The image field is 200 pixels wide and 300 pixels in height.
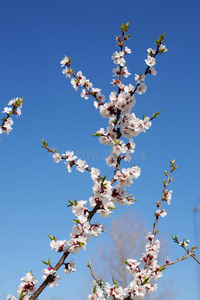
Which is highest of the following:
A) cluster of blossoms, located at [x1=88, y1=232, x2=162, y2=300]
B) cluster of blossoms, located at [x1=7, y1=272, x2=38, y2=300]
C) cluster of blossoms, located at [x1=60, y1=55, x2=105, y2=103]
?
cluster of blossoms, located at [x1=60, y1=55, x2=105, y2=103]

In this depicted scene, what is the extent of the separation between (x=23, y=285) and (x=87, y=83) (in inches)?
65.8

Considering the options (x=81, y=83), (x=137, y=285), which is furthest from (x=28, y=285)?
(x=81, y=83)

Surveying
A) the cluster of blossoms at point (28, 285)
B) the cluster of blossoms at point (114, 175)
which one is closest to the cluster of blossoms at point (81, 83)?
the cluster of blossoms at point (114, 175)

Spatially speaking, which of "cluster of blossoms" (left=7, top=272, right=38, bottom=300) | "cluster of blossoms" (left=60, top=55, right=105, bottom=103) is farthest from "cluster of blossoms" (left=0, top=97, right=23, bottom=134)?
"cluster of blossoms" (left=7, top=272, right=38, bottom=300)

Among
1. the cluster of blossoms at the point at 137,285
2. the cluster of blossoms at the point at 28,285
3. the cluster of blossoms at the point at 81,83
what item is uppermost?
the cluster of blossoms at the point at 81,83

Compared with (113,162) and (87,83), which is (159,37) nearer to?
(87,83)

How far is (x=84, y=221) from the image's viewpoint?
6.07ft

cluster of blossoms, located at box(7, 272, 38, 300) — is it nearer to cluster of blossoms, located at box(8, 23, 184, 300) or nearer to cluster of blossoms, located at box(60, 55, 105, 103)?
cluster of blossoms, located at box(8, 23, 184, 300)

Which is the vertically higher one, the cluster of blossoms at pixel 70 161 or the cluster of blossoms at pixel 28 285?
the cluster of blossoms at pixel 70 161

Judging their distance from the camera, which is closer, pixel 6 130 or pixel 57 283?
pixel 57 283

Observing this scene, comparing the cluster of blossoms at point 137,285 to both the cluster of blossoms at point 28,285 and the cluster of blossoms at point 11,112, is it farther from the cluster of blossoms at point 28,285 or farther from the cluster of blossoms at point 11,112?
the cluster of blossoms at point 11,112

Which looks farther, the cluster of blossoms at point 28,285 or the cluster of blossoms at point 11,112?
the cluster of blossoms at point 11,112

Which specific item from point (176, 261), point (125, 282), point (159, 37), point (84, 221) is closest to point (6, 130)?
point (84, 221)

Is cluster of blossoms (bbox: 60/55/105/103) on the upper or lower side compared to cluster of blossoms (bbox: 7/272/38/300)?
upper
